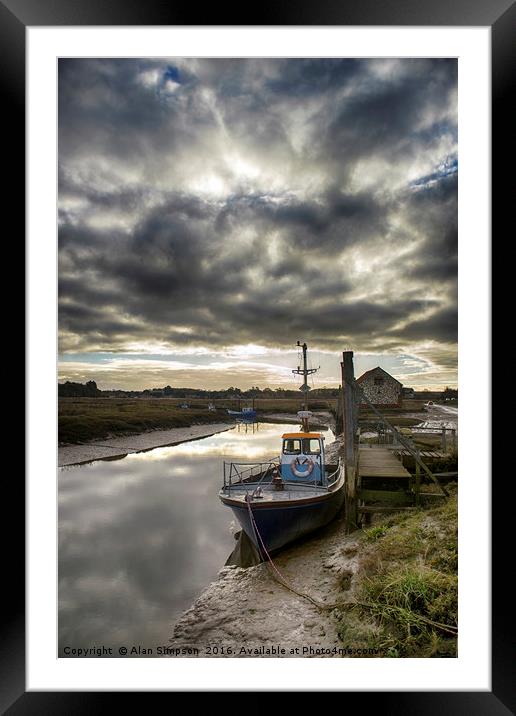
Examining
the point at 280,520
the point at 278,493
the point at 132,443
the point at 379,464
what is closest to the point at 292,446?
the point at 278,493

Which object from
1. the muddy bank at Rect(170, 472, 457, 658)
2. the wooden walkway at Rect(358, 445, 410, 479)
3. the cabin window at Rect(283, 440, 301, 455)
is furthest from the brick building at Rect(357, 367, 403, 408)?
the muddy bank at Rect(170, 472, 457, 658)

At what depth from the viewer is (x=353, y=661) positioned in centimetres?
224

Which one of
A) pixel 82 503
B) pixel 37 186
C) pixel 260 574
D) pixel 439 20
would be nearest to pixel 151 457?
pixel 82 503

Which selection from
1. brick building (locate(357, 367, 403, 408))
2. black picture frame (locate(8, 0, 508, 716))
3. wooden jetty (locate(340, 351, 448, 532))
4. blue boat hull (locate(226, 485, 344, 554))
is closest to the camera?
black picture frame (locate(8, 0, 508, 716))

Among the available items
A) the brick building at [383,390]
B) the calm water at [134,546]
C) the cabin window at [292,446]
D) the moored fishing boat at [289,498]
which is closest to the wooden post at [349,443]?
the moored fishing boat at [289,498]

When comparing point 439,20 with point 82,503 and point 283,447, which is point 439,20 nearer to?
point 283,447

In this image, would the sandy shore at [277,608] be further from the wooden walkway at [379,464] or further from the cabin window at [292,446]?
the cabin window at [292,446]

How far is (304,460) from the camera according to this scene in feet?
16.1

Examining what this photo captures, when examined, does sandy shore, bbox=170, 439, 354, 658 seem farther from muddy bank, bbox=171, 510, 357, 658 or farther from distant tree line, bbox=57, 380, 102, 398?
distant tree line, bbox=57, 380, 102, 398

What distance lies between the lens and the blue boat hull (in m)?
4.03

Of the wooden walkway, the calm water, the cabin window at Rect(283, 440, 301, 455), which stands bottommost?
the calm water

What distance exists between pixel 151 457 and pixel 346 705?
24.3 feet

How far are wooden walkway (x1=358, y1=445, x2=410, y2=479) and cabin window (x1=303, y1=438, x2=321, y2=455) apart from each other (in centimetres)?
65

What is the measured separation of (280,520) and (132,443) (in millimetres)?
5447
